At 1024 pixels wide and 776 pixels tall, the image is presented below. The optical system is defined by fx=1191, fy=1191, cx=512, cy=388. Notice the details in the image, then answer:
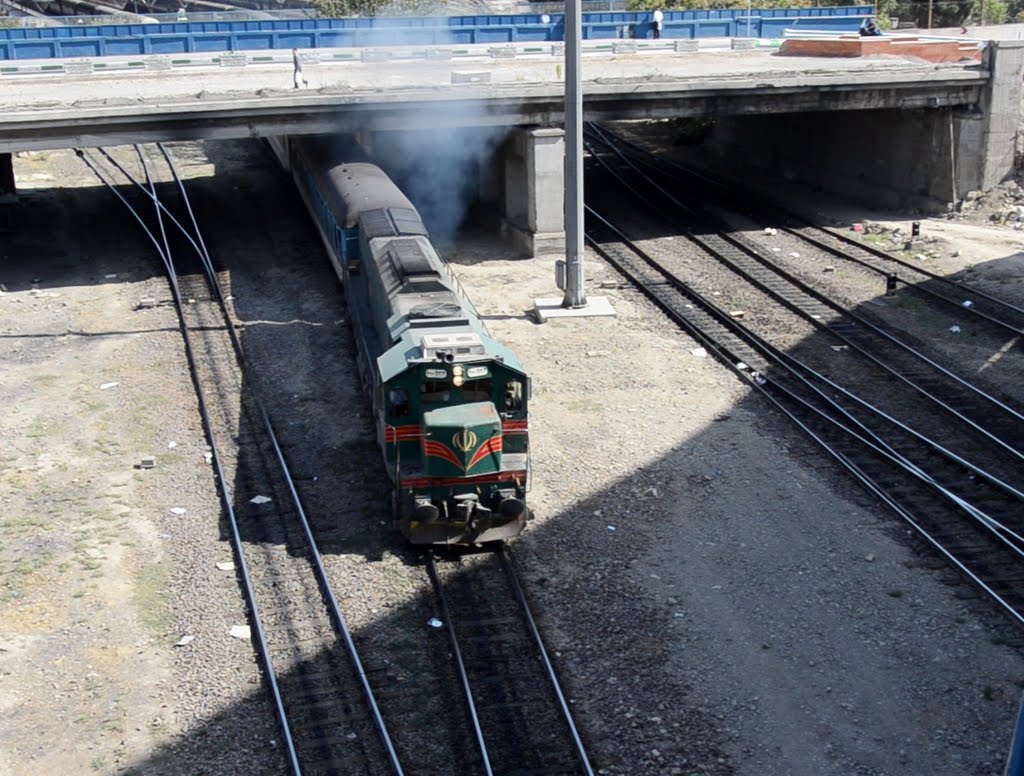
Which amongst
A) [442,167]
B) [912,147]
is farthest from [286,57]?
[912,147]

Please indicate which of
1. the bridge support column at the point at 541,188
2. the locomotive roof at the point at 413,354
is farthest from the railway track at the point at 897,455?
the locomotive roof at the point at 413,354

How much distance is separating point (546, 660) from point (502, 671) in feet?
1.47

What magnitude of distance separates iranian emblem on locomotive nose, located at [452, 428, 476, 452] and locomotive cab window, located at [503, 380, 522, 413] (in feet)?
2.55

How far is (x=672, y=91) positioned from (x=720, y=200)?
219 inches

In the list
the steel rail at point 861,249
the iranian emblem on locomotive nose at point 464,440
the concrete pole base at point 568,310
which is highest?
the iranian emblem on locomotive nose at point 464,440

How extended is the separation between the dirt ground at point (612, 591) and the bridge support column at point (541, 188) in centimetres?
595

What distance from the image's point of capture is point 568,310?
900 inches

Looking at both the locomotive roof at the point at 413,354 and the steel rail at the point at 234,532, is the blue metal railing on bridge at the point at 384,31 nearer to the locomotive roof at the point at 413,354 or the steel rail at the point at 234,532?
the steel rail at the point at 234,532

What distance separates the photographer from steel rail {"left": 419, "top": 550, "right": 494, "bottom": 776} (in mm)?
10480

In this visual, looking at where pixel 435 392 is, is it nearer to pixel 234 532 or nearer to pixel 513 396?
pixel 513 396

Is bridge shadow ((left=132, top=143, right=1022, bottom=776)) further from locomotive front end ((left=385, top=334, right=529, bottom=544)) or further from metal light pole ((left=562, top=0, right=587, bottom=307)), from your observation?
metal light pole ((left=562, top=0, right=587, bottom=307))

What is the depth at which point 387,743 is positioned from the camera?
10547 millimetres

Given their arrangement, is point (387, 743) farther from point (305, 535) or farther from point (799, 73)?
point (799, 73)

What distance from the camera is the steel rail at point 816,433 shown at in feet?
43.2
